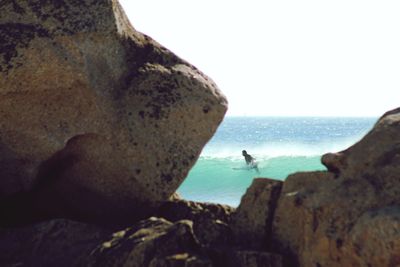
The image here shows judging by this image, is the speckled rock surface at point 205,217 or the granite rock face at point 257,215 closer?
the granite rock face at point 257,215

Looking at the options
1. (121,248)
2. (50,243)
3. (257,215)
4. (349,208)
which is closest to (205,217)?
(257,215)

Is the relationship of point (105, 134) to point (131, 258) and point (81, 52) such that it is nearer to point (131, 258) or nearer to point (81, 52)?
point (81, 52)

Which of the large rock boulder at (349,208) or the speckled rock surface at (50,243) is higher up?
the large rock boulder at (349,208)

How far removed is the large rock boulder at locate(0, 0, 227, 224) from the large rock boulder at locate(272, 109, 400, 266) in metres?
1.27

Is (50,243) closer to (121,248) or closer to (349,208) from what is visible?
(121,248)

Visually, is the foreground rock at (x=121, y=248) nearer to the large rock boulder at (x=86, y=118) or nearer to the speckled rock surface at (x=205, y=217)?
the speckled rock surface at (x=205, y=217)

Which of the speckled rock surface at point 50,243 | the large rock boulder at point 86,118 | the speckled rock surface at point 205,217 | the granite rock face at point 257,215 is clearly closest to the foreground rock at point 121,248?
the speckled rock surface at point 50,243

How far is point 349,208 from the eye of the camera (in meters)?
3.37

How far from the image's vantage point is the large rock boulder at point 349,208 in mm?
3100

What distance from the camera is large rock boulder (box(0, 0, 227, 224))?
4633 mm

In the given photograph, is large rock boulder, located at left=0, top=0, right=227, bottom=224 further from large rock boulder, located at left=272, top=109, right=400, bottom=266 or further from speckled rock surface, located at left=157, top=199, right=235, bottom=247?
large rock boulder, located at left=272, top=109, right=400, bottom=266

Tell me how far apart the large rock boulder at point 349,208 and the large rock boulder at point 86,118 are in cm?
127

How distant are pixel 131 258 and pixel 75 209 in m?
1.52

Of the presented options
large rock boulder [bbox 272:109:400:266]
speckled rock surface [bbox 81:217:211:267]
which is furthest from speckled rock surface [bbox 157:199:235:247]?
large rock boulder [bbox 272:109:400:266]
